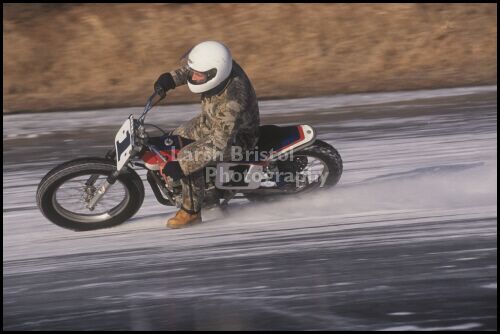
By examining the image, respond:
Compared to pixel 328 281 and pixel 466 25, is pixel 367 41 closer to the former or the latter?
pixel 466 25

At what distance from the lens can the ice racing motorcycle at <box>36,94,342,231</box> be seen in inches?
345

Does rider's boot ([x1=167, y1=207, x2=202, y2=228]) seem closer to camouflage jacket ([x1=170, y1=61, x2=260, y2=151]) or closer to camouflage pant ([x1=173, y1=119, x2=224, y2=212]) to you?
camouflage pant ([x1=173, y1=119, x2=224, y2=212])

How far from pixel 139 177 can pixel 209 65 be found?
4.06 feet

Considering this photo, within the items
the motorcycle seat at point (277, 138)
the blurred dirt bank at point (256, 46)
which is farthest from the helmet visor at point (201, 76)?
the blurred dirt bank at point (256, 46)

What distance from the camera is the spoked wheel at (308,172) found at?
9414mm

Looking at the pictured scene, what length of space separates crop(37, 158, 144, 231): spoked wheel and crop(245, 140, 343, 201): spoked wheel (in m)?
1.16

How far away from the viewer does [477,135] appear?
1248cm

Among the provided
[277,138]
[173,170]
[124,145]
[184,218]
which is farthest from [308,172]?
[124,145]

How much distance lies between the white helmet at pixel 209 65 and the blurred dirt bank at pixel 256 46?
7.00 m

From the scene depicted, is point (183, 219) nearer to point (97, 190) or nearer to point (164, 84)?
point (97, 190)

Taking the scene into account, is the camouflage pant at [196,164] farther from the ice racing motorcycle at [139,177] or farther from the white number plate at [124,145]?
the white number plate at [124,145]

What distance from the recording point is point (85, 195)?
29.4 feet

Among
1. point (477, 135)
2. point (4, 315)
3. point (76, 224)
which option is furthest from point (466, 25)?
point (4, 315)

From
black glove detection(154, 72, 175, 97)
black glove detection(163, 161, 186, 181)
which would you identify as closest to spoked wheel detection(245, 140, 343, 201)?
black glove detection(163, 161, 186, 181)
